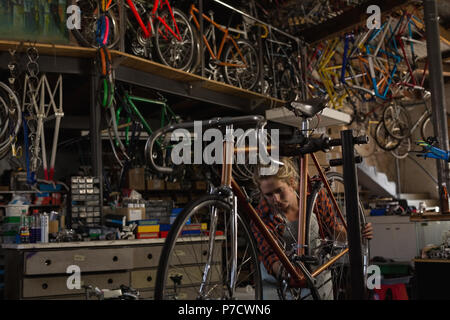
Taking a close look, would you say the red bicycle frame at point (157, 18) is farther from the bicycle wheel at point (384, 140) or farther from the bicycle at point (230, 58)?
the bicycle wheel at point (384, 140)

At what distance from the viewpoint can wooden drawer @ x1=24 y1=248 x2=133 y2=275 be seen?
9.68ft

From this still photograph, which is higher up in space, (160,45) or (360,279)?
(160,45)

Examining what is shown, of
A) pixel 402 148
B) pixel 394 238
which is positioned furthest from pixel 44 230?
pixel 402 148

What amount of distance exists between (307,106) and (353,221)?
65cm

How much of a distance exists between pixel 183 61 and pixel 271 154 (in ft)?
10.7

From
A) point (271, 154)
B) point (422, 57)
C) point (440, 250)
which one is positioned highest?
point (422, 57)

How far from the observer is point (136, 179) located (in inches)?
297

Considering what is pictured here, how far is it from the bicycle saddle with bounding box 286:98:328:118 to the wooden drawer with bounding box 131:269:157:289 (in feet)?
6.43

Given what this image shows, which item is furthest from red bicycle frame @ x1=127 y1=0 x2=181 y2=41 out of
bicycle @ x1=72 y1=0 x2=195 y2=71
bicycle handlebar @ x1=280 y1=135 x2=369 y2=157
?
bicycle handlebar @ x1=280 y1=135 x2=369 y2=157

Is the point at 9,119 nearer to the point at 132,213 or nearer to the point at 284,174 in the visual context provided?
the point at 132,213

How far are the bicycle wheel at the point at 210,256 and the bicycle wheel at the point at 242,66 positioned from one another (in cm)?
395
